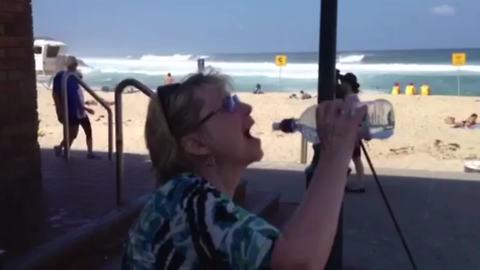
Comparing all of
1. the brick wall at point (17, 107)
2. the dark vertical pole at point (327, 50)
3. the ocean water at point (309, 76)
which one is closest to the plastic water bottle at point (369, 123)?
the dark vertical pole at point (327, 50)

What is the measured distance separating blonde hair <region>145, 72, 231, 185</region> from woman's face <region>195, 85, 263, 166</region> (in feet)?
0.07

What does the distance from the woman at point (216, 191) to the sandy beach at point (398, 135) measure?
254 inches

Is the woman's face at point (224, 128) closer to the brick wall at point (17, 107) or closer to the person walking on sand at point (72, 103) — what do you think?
the brick wall at point (17, 107)

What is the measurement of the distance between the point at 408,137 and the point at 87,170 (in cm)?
1088

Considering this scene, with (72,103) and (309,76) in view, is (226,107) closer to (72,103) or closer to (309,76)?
(72,103)

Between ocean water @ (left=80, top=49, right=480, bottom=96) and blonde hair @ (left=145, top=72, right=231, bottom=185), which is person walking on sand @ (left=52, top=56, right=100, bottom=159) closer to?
blonde hair @ (left=145, top=72, right=231, bottom=185)

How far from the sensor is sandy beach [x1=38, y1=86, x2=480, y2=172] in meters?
12.6

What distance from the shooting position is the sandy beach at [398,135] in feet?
41.3

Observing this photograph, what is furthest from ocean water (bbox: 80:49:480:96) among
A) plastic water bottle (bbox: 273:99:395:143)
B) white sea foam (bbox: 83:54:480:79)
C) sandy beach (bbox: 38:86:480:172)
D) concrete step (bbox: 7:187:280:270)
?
plastic water bottle (bbox: 273:99:395:143)

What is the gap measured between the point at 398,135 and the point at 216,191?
1536 centimetres

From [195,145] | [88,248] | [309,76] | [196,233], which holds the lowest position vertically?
[88,248]

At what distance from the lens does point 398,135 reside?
16250 mm

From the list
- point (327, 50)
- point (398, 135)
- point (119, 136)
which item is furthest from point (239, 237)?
point (398, 135)

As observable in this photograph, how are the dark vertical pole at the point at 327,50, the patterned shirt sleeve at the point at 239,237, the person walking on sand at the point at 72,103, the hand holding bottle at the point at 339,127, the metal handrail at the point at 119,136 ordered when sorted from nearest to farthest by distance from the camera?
the patterned shirt sleeve at the point at 239,237 < the hand holding bottle at the point at 339,127 < the dark vertical pole at the point at 327,50 < the metal handrail at the point at 119,136 < the person walking on sand at the point at 72,103
